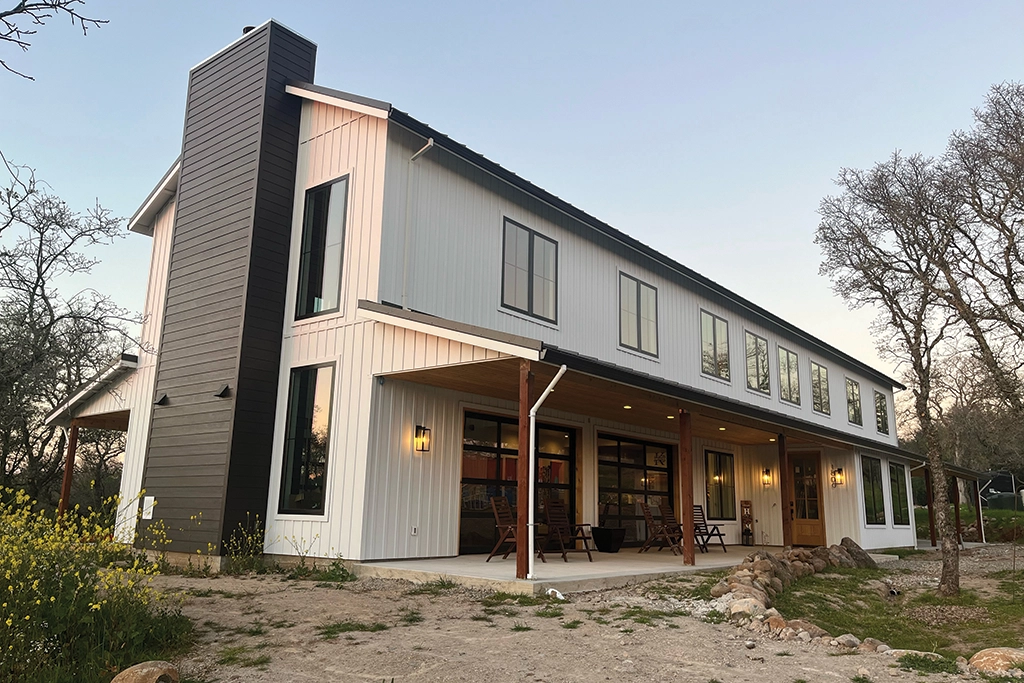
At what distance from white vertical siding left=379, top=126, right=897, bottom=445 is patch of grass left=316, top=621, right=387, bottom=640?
461cm

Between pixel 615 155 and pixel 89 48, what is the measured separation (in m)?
15.9

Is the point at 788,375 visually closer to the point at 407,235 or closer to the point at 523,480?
the point at 407,235

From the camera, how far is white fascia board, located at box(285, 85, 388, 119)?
33.2 feet

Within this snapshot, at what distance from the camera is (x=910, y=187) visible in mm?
12602

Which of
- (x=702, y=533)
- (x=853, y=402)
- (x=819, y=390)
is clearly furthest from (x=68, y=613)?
(x=853, y=402)

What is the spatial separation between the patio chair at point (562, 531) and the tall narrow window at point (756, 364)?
24.4 feet

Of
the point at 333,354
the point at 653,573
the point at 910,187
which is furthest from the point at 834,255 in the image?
the point at 333,354

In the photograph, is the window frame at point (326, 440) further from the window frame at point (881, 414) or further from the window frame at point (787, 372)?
the window frame at point (881, 414)

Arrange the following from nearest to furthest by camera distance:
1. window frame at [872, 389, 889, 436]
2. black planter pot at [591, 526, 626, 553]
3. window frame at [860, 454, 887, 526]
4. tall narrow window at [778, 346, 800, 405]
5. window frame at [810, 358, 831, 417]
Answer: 1. black planter pot at [591, 526, 626, 553]
2. window frame at [860, 454, 887, 526]
3. tall narrow window at [778, 346, 800, 405]
4. window frame at [810, 358, 831, 417]
5. window frame at [872, 389, 889, 436]

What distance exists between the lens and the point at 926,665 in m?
5.20

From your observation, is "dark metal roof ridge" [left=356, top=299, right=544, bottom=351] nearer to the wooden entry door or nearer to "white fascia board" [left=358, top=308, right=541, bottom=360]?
"white fascia board" [left=358, top=308, right=541, bottom=360]

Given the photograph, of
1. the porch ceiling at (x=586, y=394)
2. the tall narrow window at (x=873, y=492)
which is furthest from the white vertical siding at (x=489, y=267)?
the tall narrow window at (x=873, y=492)

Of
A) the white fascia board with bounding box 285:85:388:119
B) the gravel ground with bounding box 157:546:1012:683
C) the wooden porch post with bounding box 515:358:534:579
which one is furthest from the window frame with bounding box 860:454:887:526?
the white fascia board with bounding box 285:85:388:119

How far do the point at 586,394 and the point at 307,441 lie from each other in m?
3.98
